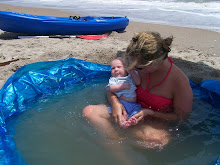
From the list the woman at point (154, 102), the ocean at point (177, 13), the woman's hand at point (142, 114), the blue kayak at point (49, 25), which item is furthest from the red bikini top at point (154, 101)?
the ocean at point (177, 13)

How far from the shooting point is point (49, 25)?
19.4 feet

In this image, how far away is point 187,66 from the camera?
13.3ft

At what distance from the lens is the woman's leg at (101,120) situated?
2348mm

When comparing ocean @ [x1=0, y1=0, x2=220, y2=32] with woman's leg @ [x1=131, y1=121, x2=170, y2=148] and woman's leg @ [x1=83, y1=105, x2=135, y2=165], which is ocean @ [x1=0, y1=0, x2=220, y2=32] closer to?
woman's leg @ [x1=131, y1=121, x2=170, y2=148]

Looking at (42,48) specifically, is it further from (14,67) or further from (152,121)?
(152,121)

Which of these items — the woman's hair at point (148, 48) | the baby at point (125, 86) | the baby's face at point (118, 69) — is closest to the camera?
the woman's hair at point (148, 48)

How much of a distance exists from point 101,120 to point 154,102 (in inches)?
25.0

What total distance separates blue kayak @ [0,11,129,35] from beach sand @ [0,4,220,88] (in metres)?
0.33

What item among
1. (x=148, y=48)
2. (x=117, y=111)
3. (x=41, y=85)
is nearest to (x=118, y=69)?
(x=117, y=111)

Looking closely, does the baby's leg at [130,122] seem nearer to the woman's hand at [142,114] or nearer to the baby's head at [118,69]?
the woman's hand at [142,114]

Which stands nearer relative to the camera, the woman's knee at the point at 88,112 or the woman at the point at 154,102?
the woman at the point at 154,102

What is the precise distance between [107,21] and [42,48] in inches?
89.0

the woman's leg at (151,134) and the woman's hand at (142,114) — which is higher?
the woman's hand at (142,114)

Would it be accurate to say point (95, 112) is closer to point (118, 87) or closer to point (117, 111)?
point (117, 111)
